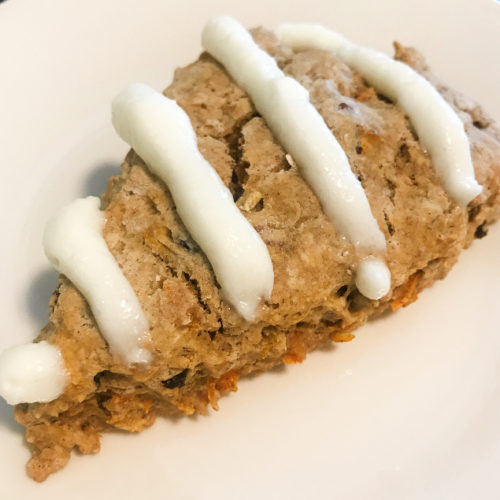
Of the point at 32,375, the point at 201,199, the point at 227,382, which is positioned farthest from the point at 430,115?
the point at 32,375

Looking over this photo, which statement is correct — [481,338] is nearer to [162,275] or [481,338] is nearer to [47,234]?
[162,275]

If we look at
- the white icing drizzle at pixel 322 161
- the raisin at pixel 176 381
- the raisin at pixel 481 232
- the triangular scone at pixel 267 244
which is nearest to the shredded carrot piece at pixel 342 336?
the triangular scone at pixel 267 244

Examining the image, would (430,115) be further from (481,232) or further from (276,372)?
(276,372)

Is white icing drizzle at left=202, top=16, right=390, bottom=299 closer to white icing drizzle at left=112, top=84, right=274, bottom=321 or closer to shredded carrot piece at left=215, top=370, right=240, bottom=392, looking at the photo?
white icing drizzle at left=112, top=84, right=274, bottom=321

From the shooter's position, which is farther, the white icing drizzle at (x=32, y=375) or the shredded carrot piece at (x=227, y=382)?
the shredded carrot piece at (x=227, y=382)

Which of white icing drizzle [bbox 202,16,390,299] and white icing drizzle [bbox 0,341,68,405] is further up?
white icing drizzle [bbox 202,16,390,299]

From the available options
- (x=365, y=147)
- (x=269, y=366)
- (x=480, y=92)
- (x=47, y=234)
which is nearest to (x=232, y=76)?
(x=365, y=147)

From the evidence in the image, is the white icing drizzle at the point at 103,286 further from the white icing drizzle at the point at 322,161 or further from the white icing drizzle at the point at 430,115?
Result: the white icing drizzle at the point at 430,115

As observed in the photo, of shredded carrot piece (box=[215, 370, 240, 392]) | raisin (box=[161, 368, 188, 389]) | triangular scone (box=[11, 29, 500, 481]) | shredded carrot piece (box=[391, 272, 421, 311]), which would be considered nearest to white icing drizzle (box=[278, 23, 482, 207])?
triangular scone (box=[11, 29, 500, 481])
